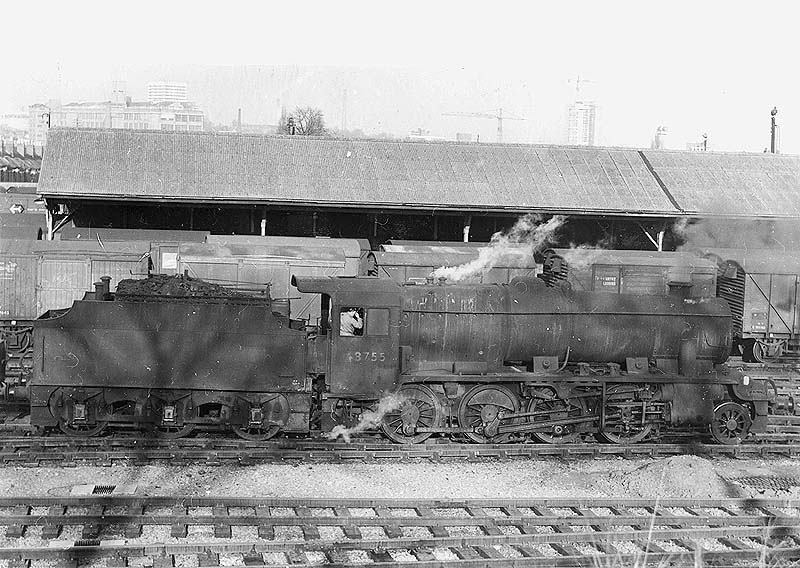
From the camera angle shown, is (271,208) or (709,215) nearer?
(271,208)

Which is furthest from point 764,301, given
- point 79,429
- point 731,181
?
point 79,429

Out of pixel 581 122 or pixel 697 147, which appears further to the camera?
pixel 581 122

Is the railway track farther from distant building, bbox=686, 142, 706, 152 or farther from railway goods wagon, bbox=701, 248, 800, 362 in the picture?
distant building, bbox=686, 142, 706, 152

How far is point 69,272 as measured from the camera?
23.4 metres

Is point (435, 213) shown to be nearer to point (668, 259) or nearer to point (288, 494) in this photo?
point (668, 259)

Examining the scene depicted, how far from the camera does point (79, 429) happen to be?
14930mm

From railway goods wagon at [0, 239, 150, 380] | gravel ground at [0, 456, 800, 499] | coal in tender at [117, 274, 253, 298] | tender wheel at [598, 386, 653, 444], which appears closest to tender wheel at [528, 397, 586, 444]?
tender wheel at [598, 386, 653, 444]

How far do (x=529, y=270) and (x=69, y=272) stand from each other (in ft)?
42.0

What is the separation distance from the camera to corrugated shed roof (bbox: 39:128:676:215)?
87.2 ft

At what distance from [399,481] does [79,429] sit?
5.77m

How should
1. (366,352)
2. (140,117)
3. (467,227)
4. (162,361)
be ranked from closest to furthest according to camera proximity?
1. (162,361)
2. (366,352)
3. (467,227)
4. (140,117)

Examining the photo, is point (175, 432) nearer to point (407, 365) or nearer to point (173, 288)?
point (173, 288)

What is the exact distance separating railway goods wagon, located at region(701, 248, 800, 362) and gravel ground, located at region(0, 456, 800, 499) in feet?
39.6

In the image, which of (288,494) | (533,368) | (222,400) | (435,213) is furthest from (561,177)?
(288,494)
